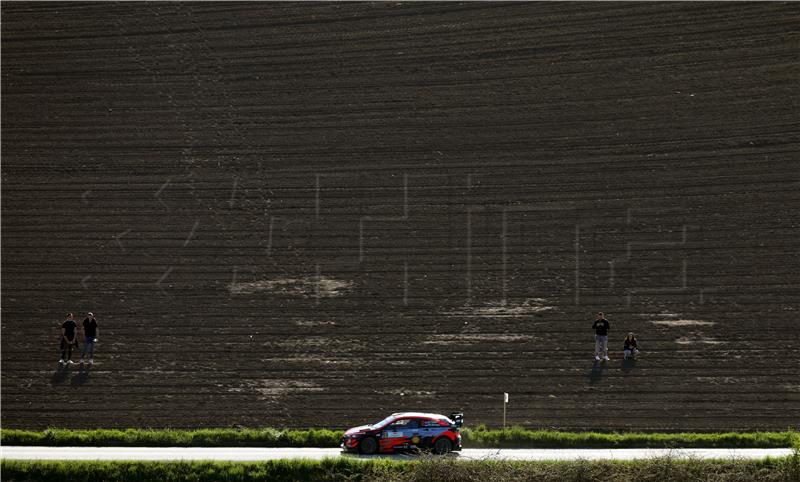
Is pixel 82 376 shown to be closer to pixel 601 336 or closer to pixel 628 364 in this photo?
pixel 601 336

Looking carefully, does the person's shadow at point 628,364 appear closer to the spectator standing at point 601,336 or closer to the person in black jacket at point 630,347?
the person in black jacket at point 630,347

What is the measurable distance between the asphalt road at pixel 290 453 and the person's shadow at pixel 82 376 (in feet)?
14.1

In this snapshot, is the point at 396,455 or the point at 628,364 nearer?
the point at 396,455

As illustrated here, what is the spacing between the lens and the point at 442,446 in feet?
76.0

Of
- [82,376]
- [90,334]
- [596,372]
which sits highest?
[90,334]

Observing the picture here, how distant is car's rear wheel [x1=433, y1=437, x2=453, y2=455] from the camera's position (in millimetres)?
23095

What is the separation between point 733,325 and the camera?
30.3m

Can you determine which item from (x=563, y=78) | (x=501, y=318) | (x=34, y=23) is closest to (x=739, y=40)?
(x=563, y=78)

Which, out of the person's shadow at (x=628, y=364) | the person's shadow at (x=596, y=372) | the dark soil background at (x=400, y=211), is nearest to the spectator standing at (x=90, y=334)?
the dark soil background at (x=400, y=211)

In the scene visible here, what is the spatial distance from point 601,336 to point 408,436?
8.41 m

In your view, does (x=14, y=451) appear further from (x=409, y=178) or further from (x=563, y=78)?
(x=563, y=78)

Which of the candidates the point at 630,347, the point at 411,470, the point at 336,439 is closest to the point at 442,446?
the point at 411,470

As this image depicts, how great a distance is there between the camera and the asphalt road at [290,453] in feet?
74.7

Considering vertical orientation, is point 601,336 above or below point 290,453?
above
